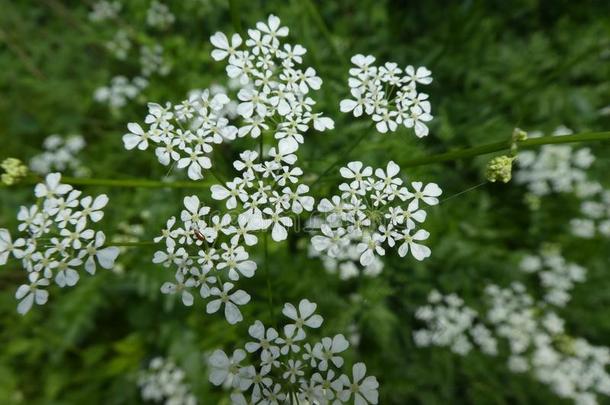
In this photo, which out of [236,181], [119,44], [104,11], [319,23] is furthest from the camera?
[104,11]

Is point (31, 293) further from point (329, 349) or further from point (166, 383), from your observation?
point (166, 383)

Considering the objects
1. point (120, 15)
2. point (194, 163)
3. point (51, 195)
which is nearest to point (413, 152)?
point (194, 163)

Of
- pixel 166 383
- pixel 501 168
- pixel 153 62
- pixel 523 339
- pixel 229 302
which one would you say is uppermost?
pixel 501 168

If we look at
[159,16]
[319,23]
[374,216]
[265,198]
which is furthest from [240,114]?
[159,16]

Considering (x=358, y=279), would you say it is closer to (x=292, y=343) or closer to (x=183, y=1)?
(x=292, y=343)

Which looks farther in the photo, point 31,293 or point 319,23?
point 319,23

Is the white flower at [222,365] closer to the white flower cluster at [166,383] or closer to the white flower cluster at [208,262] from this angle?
the white flower cluster at [208,262]
